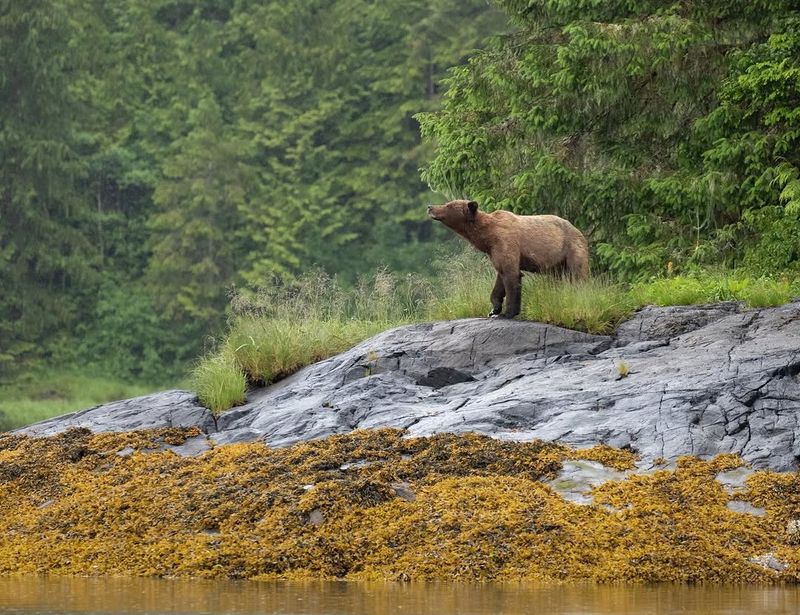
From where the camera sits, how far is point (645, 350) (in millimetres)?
13930

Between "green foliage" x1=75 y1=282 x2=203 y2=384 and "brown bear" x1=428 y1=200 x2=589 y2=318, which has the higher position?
"brown bear" x1=428 y1=200 x2=589 y2=318

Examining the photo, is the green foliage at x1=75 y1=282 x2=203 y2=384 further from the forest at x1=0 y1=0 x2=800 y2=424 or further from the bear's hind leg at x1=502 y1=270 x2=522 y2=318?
the bear's hind leg at x1=502 y1=270 x2=522 y2=318

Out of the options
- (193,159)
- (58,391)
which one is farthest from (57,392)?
(193,159)

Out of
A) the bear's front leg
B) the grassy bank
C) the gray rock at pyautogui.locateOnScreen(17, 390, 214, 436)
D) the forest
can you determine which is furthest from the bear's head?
the forest

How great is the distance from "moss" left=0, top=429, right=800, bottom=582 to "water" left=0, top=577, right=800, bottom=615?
390 millimetres

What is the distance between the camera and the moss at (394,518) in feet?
33.1

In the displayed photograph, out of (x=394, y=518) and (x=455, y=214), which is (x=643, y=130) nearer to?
(x=455, y=214)

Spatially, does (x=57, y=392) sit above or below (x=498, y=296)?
below

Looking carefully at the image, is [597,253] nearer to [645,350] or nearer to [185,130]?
[645,350]

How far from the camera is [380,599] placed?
8.97 m

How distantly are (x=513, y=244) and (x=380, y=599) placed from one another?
6940mm

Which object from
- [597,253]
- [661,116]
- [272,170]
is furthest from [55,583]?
[272,170]

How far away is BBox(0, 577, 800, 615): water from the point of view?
330 inches

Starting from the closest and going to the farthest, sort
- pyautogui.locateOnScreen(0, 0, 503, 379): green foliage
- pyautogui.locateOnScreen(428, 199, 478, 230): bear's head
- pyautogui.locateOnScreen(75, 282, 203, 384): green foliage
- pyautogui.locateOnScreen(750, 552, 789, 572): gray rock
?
pyautogui.locateOnScreen(750, 552, 789, 572): gray rock, pyautogui.locateOnScreen(428, 199, 478, 230): bear's head, pyautogui.locateOnScreen(75, 282, 203, 384): green foliage, pyautogui.locateOnScreen(0, 0, 503, 379): green foliage
